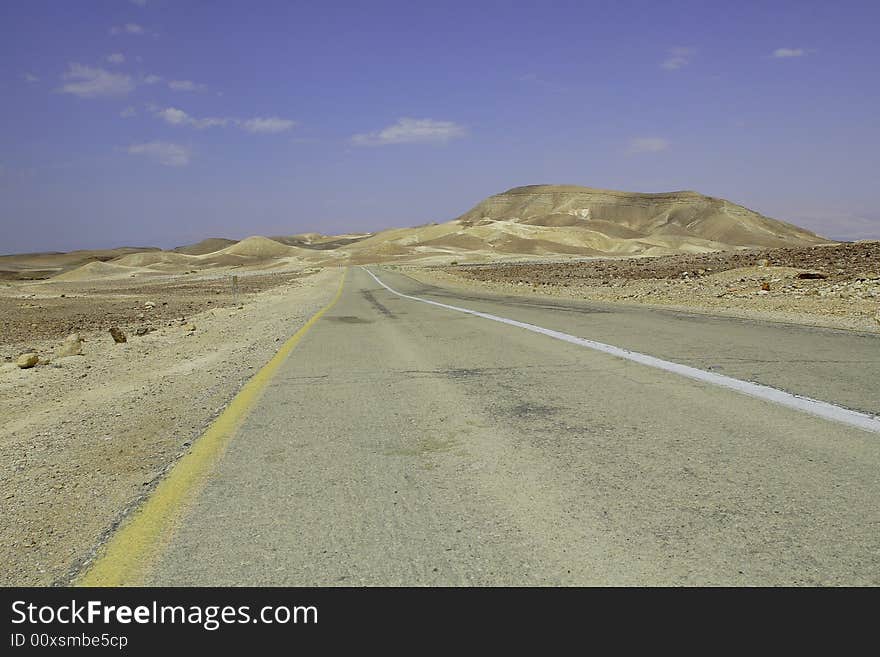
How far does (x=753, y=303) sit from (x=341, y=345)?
1178 cm

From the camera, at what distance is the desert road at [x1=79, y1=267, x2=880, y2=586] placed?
2.73 m

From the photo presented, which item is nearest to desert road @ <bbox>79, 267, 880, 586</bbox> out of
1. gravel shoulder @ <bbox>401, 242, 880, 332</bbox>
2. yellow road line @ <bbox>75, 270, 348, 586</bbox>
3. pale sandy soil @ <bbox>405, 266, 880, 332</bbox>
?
yellow road line @ <bbox>75, 270, 348, 586</bbox>

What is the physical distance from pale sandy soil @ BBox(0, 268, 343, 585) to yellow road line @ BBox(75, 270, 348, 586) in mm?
116

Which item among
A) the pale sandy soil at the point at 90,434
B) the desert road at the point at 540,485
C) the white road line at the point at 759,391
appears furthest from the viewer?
the white road line at the point at 759,391

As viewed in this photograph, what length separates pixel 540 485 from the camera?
3658mm

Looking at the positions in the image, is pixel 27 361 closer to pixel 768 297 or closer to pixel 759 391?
pixel 759 391

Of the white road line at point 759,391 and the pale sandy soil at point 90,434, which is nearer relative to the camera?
the pale sandy soil at point 90,434

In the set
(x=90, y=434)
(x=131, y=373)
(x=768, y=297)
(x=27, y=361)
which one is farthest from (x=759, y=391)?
(x=768, y=297)

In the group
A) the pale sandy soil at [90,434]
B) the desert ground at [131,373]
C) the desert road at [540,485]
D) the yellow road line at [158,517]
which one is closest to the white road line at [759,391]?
the desert road at [540,485]

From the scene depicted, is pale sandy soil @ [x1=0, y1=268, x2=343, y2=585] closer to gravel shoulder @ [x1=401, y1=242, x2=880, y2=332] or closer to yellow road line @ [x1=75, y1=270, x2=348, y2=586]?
yellow road line @ [x1=75, y1=270, x2=348, y2=586]

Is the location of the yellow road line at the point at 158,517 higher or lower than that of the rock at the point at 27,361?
higher

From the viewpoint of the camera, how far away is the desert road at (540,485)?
2732 millimetres

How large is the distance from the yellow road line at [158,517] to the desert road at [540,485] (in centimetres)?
2

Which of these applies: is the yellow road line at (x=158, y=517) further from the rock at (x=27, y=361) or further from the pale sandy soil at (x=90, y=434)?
the rock at (x=27, y=361)
